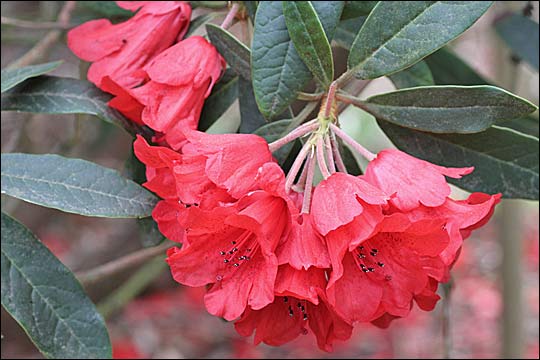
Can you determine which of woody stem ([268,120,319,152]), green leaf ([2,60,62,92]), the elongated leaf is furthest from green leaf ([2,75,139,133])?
Result: the elongated leaf

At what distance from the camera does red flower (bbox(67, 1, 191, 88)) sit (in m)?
0.97

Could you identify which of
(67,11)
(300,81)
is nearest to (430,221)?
(300,81)

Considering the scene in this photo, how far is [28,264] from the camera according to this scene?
102cm

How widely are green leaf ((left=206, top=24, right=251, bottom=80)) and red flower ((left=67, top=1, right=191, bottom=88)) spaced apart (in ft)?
0.29

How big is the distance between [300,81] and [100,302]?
157 cm

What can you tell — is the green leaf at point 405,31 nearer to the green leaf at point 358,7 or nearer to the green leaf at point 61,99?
the green leaf at point 358,7

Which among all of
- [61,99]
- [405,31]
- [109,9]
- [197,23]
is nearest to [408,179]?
[405,31]

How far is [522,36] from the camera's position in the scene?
1.28 meters

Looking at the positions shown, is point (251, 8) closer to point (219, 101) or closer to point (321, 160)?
point (219, 101)

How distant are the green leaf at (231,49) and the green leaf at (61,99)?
17 cm

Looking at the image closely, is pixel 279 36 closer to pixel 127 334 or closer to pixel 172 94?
pixel 172 94

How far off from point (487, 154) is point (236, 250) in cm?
37

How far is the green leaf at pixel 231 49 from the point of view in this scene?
910mm

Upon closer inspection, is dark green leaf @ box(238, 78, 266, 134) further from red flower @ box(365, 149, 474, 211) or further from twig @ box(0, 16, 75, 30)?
twig @ box(0, 16, 75, 30)
